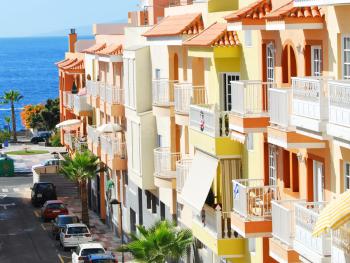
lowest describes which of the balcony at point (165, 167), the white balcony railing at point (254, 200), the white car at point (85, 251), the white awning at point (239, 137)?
the white car at point (85, 251)

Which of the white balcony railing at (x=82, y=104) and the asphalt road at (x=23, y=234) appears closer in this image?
the asphalt road at (x=23, y=234)

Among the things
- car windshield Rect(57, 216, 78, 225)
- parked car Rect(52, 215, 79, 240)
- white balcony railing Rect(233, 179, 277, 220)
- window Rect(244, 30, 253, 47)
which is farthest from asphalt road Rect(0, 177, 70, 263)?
white balcony railing Rect(233, 179, 277, 220)

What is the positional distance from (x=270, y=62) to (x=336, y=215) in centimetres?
1007

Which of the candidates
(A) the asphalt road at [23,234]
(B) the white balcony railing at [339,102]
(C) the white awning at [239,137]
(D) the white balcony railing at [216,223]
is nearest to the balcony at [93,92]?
(A) the asphalt road at [23,234]

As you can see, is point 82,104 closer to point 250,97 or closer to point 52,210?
point 52,210

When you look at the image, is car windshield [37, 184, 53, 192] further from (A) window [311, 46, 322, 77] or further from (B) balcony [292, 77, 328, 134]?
(B) balcony [292, 77, 328, 134]

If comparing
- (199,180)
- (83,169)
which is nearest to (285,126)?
(199,180)

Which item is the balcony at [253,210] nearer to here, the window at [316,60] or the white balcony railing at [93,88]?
the window at [316,60]

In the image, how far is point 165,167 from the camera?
131 feet

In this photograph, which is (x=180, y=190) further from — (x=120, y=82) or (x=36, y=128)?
(x=36, y=128)

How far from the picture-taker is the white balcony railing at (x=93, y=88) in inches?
2284

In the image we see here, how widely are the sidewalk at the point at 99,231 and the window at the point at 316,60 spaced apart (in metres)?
24.1

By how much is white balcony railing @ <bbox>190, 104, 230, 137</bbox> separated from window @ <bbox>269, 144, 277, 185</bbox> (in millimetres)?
2377

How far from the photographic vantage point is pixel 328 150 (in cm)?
2348
